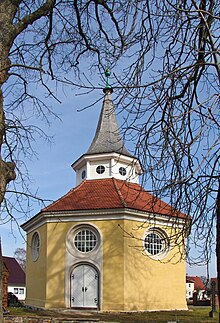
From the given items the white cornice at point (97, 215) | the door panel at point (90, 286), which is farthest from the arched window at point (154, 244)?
the door panel at point (90, 286)

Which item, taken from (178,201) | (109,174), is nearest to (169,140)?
(178,201)

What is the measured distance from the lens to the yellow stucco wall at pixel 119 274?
1920 centimetres

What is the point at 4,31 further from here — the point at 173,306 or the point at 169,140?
the point at 173,306

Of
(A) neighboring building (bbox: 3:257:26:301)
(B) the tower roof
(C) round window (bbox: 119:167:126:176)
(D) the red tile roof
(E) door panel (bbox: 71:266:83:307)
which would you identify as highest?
(B) the tower roof

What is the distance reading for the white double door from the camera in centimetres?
1952

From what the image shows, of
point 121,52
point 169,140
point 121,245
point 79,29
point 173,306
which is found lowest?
point 173,306

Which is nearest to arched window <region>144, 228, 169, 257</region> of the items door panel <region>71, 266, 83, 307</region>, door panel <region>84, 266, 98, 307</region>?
door panel <region>84, 266, 98, 307</region>

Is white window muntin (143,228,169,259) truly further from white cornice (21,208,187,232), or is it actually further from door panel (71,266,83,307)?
door panel (71,266,83,307)

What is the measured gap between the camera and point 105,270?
64.1 feet

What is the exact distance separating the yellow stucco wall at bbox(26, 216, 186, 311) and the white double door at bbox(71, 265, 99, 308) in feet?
1.30

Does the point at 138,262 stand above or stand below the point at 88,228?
below

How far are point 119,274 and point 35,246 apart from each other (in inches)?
222

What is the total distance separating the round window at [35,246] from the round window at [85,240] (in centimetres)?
284

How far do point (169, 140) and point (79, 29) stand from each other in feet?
12.9
